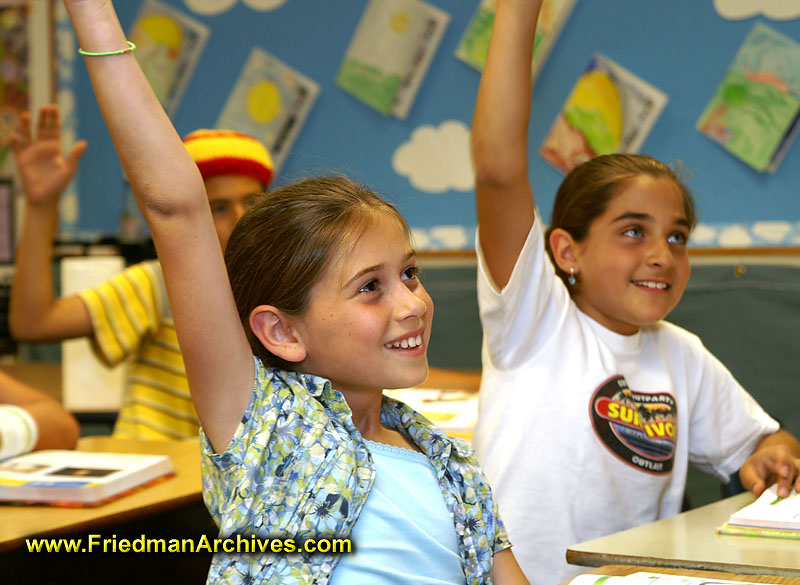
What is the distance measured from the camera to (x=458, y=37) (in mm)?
2922

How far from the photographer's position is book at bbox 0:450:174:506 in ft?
Answer: 4.50

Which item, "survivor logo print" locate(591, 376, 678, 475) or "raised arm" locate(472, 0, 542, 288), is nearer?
"raised arm" locate(472, 0, 542, 288)

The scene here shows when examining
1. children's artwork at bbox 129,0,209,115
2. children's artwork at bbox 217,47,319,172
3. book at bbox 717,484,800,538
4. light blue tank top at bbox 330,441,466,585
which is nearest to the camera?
light blue tank top at bbox 330,441,466,585

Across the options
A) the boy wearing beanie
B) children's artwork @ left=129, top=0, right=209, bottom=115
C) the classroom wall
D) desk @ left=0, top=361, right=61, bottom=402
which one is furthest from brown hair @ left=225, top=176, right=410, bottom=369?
children's artwork @ left=129, top=0, right=209, bottom=115

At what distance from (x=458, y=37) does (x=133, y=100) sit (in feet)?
7.34

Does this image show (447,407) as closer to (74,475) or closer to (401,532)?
(74,475)

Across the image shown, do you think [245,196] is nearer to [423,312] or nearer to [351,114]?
[351,114]

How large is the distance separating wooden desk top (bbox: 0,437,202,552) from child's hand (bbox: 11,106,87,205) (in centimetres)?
83

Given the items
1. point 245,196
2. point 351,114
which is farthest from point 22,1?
point 245,196

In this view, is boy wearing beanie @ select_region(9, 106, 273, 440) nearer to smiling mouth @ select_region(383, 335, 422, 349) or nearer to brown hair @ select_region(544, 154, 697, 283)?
brown hair @ select_region(544, 154, 697, 283)

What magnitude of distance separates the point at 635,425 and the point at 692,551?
43 centimetres

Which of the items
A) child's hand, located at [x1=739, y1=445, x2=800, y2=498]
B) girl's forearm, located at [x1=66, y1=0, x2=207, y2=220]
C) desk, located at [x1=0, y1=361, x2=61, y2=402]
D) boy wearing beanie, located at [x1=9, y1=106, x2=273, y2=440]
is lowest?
desk, located at [x1=0, y1=361, x2=61, y2=402]

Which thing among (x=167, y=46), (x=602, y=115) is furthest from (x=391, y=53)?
(x=167, y=46)

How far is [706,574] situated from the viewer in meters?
0.93
